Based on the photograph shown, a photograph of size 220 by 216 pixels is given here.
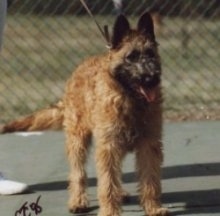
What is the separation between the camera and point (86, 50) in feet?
44.8

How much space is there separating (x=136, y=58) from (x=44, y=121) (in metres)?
1.36

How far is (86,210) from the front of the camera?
243 inches

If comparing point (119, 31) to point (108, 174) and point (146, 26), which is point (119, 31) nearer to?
point (146, 26)

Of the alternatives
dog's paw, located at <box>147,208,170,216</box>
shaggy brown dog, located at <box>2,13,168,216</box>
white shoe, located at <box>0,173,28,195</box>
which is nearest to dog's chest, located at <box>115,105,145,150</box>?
shaggy brown dog, located at <box>2,13,168,216</box>

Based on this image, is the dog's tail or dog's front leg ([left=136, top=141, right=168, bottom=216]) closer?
dog's front leg ([left=136, top=141, right=168, bottom=216])

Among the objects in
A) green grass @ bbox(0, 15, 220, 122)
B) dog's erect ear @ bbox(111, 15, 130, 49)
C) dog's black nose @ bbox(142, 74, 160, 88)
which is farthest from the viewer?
green grass @ bbox(0, 15, 220, 122)

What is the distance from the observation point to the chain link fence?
10.1 m

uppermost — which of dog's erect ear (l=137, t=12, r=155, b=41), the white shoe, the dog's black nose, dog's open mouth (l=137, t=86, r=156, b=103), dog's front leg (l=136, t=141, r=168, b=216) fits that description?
dog's erect ear (l=137, t=12, r=155, b=41)

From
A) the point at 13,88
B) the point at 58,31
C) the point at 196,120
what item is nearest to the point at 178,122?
the point at 196,120

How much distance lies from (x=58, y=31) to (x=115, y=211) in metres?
9.95

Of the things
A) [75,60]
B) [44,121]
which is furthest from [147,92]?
[75,60]

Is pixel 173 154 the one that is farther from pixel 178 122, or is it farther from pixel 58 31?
pixel 58 31

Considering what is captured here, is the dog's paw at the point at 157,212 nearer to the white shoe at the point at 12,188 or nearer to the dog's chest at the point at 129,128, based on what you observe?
the dog's chest at the point at 129,128

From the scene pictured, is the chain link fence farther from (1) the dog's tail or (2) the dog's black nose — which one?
(2) the dog's black nose
